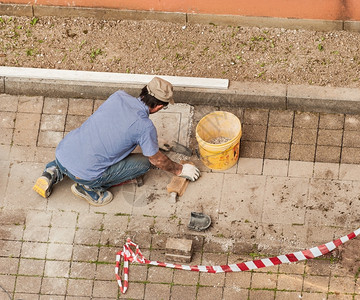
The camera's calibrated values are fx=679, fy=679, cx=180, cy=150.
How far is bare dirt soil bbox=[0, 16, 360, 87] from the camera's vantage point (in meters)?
8.56

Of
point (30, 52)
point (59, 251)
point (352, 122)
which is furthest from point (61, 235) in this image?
point (352, 122)

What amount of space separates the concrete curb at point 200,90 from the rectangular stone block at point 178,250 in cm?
195

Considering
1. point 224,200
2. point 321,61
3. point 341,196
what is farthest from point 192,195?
point 321,61

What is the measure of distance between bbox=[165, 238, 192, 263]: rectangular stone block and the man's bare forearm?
82 cm

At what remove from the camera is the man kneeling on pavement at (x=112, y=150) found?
24.1 feet

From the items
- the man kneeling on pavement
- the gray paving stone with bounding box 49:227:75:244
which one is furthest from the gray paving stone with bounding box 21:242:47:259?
the man kneeling on pavement

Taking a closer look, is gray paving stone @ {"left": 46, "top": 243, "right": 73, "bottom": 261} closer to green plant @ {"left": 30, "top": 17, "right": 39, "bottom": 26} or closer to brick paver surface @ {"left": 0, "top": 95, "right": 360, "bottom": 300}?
brick paver surface @ {"left": 0, "top": 95, "right": 360, "bottom": 300}

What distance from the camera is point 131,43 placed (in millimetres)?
8891

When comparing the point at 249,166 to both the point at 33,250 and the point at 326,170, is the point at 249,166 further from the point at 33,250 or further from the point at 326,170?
the point at 33,250

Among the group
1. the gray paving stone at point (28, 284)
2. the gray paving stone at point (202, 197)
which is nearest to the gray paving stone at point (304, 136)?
the gray paving stone at point (202, 197)

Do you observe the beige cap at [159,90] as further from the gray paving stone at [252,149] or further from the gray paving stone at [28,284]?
the gray paving stone at [28,284]

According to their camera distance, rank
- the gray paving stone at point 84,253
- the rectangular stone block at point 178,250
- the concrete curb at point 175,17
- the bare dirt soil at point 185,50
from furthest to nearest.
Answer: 1. the concrete curb at point 175,17
2. the bare dirt soil at point 185,50
3. the gray paving stone at point 84,253
4. the rectangular stone block at point 178,250

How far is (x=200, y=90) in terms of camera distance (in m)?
8.47

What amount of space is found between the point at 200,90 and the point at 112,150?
155 cm
